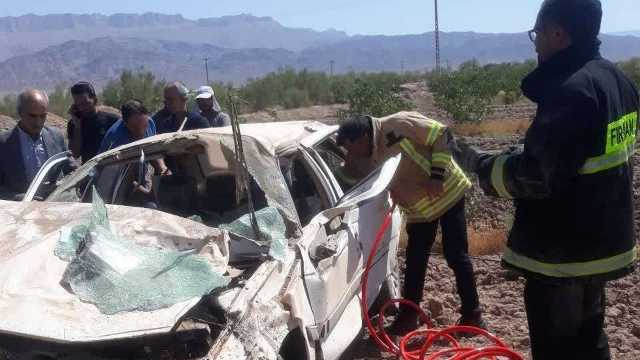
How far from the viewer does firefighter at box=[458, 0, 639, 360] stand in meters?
3.22

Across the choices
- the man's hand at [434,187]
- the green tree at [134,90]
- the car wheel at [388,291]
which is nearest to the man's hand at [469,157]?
the man's hand at [434,187]

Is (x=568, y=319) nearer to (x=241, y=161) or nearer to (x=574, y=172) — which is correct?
(x=574, y=172)

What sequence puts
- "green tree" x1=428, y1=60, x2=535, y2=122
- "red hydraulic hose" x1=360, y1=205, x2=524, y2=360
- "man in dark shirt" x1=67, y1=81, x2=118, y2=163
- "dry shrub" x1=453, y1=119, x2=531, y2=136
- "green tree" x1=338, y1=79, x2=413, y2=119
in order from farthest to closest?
"green tree" x1=428, y1=60, x2=535, y2=122, "dry shrub" x1=453, y1=119, x2=531, y2=136, "green tree" x1=338, y1=79, x2=413, y2=119, "man in dark shirt" x1=67, y1=81, x2=118, y2=163, "red hydraulic hose" x1=360, y1=205, x2=524, y2=360

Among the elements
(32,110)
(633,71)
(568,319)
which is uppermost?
(32,110)

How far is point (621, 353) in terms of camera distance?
17.1 ft

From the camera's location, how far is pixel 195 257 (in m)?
3.67

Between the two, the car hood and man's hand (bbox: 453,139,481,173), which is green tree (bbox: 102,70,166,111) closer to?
the car hood

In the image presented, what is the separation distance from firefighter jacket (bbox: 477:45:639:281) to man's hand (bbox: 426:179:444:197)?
180 cm

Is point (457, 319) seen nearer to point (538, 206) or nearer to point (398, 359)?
point (398, 359)

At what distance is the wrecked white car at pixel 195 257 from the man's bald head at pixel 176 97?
213cm

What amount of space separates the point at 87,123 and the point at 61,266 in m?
3.78

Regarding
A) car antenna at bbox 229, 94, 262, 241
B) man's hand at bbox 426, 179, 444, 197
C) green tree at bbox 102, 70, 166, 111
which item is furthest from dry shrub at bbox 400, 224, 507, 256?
green tree at bbox 102, 70, 166, 111

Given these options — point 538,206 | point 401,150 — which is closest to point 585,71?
point 538,206

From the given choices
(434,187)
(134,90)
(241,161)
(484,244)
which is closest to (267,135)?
(241,161)
